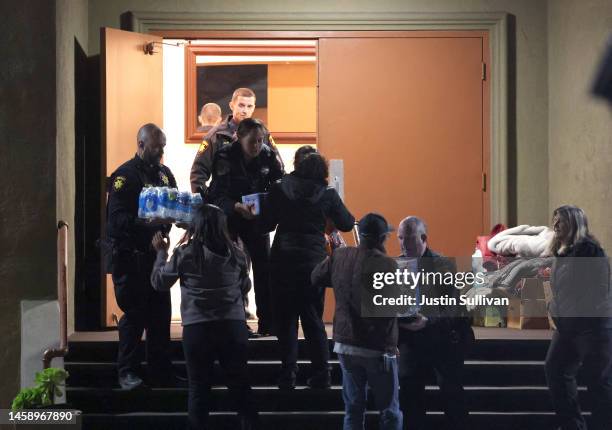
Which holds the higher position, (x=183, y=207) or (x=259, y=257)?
(x=183, y=207)

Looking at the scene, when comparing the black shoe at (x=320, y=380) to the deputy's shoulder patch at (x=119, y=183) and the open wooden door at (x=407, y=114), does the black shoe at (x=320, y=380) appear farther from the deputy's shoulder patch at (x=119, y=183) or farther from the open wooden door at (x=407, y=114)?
the open wooden door at (x=407, y=114)

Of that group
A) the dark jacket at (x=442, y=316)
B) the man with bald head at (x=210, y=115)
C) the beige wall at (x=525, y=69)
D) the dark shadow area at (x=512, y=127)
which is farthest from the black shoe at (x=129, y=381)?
the man with bald head at (x=210, y=115)

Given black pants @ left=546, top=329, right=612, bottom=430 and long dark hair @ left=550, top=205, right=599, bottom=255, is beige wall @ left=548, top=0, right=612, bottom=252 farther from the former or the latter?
black pants @ left=546, top=329, right=612, bottom=430

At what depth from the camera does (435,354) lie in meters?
5.41

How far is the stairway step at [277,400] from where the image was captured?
6152 millimetres

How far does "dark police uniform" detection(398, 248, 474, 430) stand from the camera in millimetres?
5372

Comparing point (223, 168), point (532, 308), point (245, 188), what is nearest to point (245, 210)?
point (245, 188)

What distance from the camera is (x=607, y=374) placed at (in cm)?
556

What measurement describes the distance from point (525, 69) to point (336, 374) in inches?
137

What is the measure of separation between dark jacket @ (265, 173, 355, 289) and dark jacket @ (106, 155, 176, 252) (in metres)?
0.76

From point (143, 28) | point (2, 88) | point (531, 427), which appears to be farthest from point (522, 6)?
point (2, 88)

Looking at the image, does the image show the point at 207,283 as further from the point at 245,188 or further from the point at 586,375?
the point at 586,375

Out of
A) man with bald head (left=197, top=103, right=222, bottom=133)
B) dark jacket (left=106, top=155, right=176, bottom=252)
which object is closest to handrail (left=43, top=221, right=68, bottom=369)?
dark jacket (left=106, top=155, right=176, bottom=252)

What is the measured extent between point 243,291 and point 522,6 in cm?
427
